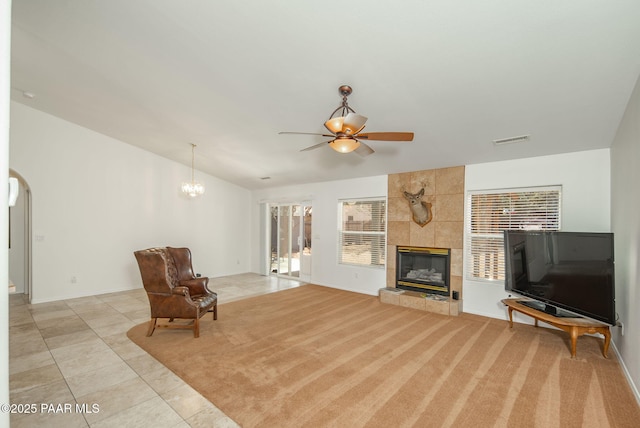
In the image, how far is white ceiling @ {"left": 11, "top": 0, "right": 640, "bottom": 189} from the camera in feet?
6.64

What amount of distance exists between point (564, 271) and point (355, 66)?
336 cm

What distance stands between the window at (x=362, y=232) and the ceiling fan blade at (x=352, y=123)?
3452 mm

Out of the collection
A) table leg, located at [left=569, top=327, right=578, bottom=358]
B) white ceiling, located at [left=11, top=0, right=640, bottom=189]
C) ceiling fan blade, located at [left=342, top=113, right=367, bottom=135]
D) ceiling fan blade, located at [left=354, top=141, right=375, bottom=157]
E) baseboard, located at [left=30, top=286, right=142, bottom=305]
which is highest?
white ceiling, located at [left=11, top=0, right=640, bottom=189]

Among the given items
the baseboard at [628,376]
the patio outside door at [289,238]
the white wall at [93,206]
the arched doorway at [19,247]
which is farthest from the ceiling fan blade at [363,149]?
the arched doorway at [19,247]

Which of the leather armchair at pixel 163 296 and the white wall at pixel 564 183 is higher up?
the white wall at pixel 564 183

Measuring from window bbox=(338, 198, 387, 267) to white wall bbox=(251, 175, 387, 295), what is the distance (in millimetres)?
149

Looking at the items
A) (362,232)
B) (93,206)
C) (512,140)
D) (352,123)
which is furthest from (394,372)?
(93,206)

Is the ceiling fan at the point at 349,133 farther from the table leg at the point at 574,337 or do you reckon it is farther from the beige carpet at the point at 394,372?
the table leg at the point at 574,337

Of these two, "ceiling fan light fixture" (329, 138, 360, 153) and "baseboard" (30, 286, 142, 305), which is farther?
"baseboard" (30, 286, 142, 305)

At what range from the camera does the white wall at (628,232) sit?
8.09ft

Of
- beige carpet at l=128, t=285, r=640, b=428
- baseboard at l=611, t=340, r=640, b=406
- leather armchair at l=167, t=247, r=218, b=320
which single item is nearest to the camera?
beige carpet at l=128, t=285, r=640, b=428

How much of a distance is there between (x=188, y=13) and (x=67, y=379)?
3474mm

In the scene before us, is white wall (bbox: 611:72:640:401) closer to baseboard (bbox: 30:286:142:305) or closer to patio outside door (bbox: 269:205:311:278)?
patio outside door (bbox: 269:205:311:278)

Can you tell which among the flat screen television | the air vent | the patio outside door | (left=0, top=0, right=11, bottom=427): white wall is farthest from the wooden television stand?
the patio outside door
